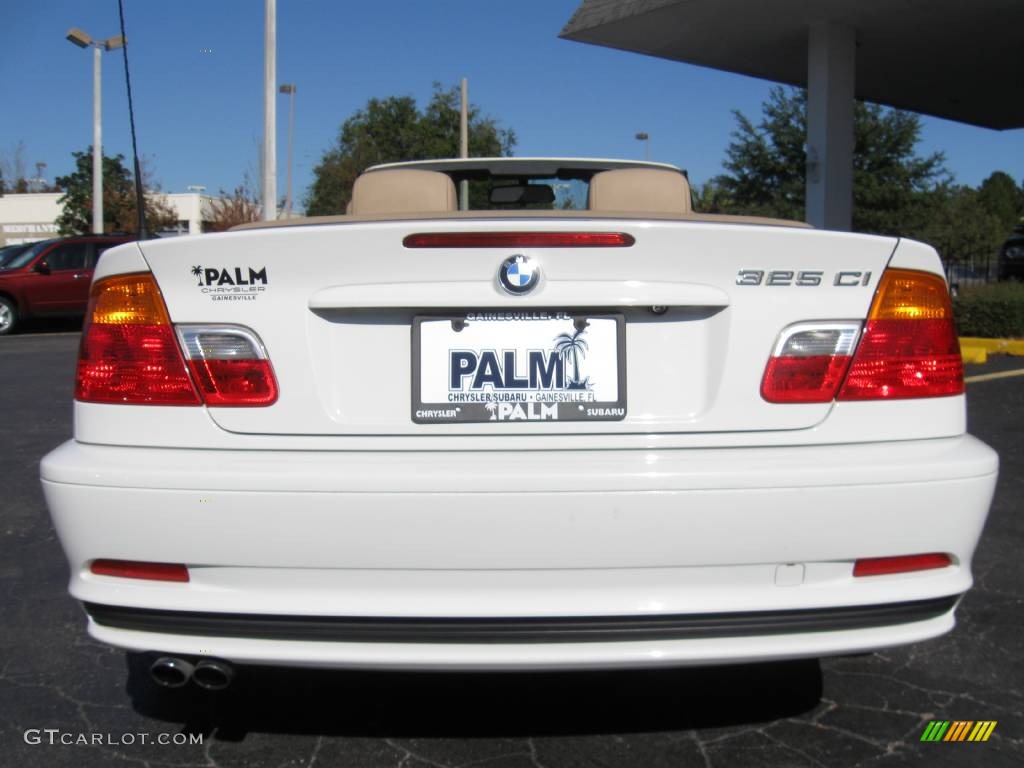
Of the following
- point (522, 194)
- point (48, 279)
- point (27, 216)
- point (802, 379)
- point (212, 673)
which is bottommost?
point (212, 673)

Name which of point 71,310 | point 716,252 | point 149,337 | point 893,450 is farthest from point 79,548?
point 71,310

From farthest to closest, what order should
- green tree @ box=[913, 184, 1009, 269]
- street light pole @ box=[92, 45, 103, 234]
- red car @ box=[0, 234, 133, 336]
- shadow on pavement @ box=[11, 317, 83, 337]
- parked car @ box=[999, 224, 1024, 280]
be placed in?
1. green tree @ box=[913, 184, 1009, 269]
2. street light pole @ box=[92, 45, 103, 234]
3. parked car @ box=[999, 224, 1024, 280]
4. shadow on pavement @ box=[11, 317, 83, 337]
5. red car @ box=[0, 234, 133, 336]

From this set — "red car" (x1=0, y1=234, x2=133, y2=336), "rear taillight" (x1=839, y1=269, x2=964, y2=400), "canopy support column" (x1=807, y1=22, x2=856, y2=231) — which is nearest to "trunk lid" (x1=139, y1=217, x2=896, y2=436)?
"rear taillight" (x1=839, y1=269, x2=964, y2=400)

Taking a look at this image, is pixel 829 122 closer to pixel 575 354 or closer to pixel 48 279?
pixel 48 279

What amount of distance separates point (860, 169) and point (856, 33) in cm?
1862

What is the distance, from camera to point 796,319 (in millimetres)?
2201

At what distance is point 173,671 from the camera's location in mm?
2154

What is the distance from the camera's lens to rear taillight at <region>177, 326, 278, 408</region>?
2.17 metres

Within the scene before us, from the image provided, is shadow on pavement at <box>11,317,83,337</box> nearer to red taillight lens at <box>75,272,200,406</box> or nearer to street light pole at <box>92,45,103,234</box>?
street light pole at <box>92,45,103,234</box>

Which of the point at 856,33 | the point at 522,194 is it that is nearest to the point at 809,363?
the point at 522,194

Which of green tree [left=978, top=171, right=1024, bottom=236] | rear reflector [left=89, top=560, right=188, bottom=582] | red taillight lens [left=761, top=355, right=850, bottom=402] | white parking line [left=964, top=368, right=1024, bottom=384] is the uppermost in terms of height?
green tree [left=978, top=171, right=1024, bottom=236]

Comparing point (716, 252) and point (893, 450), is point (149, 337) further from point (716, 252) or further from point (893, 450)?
point (893, 450)

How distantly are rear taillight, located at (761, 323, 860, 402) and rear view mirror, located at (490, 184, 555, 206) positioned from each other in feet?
8.17

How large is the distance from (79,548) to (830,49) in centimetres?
1393
